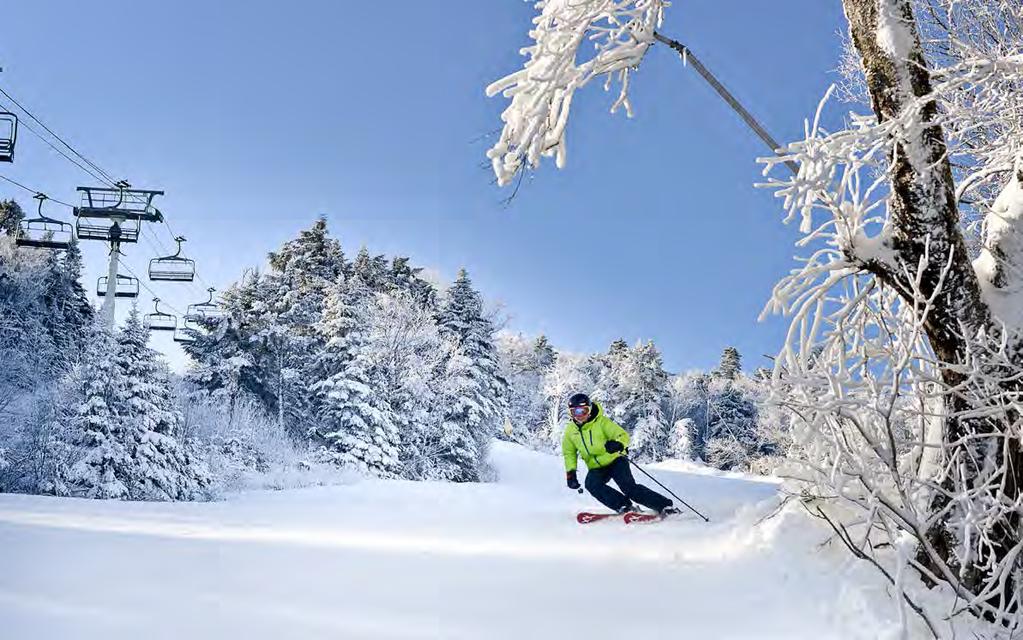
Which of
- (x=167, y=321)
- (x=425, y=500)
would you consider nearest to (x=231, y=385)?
(x=167, y=321)

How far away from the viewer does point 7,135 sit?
14.4 metres

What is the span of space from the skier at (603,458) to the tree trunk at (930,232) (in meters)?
3.11

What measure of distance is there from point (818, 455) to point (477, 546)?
2.10 meters

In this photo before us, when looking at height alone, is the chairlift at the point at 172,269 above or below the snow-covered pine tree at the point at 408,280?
below

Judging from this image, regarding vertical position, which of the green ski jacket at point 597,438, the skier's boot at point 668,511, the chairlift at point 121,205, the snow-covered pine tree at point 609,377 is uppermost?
the chairlift at point 121,205

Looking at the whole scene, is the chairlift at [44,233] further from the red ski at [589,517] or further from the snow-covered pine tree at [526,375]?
the snow-covered pine tree at [526,375]

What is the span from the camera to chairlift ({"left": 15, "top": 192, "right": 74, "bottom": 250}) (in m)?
18.3

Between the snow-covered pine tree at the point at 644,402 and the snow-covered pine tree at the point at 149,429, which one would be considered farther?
the snow-covered pine tree at the point at 644,402

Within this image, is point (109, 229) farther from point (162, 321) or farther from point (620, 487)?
point (620, 487)

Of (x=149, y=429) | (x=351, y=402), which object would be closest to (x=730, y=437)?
(x=351, y=402)

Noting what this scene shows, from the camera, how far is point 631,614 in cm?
271

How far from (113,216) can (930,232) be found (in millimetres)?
22813

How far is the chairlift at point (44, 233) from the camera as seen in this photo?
18.3m

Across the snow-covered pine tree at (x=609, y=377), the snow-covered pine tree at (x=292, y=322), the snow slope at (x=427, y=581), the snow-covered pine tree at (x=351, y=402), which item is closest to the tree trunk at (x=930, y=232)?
the snow slope at (x=427, y=581)
